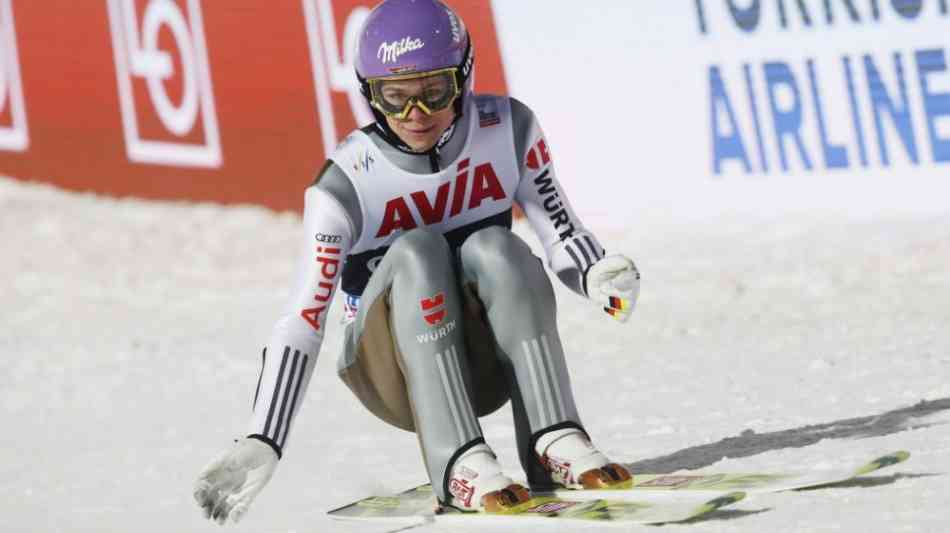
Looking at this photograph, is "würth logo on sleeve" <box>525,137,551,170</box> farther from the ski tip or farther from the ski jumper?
the ski tip

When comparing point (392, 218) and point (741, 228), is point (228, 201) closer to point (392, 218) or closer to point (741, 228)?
point (741, 228)

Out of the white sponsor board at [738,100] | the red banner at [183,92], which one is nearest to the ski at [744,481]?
the white sponsor board at [738,100]

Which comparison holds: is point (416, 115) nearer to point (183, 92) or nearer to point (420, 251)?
point (420, 251)

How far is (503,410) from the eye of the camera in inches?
257

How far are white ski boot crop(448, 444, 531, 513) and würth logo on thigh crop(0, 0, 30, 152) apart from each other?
268 inches

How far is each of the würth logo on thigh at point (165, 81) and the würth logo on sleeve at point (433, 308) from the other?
6.11 meters

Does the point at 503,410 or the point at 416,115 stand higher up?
the point at 416,115

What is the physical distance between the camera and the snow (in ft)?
16.4

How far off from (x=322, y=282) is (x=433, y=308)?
30 cm

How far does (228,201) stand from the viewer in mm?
10461

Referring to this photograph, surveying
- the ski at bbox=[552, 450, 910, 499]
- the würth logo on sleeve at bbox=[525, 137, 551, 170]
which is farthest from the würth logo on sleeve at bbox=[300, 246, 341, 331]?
the ski at bbox=[552, 450, 910, 499]

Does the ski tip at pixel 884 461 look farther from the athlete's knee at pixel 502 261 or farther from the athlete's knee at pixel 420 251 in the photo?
the athlete's knee at pixel 420 251

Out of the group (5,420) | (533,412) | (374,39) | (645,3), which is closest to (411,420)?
(533,412)

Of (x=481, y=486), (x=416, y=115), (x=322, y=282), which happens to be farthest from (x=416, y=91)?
(x=481, y=486)
